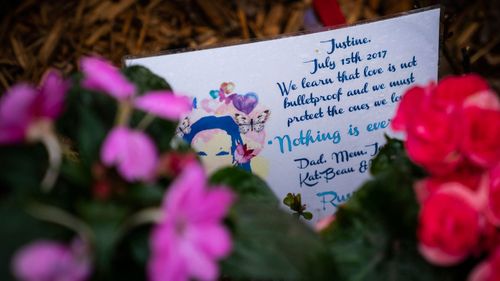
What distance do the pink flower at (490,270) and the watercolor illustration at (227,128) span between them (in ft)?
1.45

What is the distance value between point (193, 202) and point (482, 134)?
30 centimetres

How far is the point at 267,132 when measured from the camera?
93 centimetres

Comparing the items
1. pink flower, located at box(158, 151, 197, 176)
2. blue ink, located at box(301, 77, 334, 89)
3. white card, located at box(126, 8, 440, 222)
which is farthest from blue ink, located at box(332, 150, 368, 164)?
pink flower, located at box(158, 151, 197, 176)

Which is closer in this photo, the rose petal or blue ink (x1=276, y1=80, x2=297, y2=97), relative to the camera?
the rose petal

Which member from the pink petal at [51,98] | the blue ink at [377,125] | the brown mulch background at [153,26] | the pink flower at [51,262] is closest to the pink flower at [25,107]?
the pink petal at [51,98]

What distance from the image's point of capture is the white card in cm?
90

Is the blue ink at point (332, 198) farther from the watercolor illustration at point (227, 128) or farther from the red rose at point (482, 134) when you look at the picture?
the red rose at point (482, 134)

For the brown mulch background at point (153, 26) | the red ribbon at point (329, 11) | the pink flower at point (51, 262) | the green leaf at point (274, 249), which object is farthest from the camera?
the brown mulch background at point (153, 26)

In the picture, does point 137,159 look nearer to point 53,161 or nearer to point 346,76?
point 53,161

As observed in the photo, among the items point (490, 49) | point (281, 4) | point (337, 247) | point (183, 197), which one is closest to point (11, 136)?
point (183, 197)

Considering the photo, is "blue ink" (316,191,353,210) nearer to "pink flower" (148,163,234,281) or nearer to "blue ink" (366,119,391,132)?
"blue ink" (366,119,391,132)

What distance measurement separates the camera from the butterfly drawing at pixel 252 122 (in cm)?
92

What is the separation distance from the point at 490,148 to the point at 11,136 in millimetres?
439

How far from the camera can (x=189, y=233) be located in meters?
0.45
